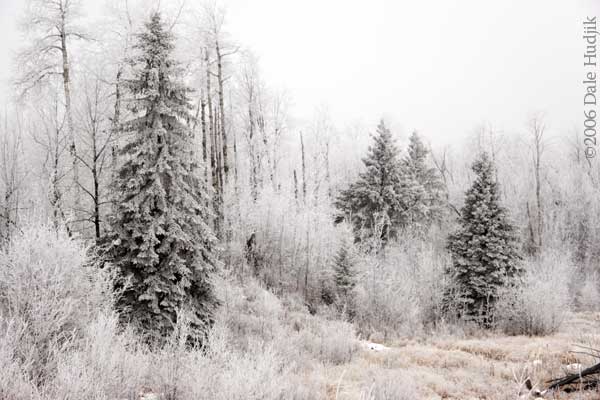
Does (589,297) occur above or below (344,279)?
below

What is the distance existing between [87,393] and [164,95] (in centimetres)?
721

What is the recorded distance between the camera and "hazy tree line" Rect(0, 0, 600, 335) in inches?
348

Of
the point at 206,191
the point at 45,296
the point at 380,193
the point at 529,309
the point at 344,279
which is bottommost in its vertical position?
the point at 529,309

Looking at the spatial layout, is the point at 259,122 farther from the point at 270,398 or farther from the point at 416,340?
the point at 270,398

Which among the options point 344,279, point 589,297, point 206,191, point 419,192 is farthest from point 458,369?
point 589,297

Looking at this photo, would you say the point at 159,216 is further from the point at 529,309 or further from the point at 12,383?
the point at 529,309

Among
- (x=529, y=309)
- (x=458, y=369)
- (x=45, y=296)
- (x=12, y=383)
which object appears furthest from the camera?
(x=529, y=309)

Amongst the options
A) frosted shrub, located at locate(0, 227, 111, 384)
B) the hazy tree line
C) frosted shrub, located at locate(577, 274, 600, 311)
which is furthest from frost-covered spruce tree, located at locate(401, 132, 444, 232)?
frosted shrub, located at locate(0, 227, 111, 384)

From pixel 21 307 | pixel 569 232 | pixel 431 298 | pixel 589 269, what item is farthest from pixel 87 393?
pixel 569 232

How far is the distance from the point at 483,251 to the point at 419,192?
1134 centimetres

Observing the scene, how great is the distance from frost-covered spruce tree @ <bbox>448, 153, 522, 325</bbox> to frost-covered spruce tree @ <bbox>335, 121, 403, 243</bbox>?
25.5ft

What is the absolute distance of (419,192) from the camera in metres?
27.0

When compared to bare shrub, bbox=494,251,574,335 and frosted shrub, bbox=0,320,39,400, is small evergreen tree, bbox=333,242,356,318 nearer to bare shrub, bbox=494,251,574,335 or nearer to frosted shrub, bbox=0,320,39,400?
bare shrub, bbox=494,251,574,335

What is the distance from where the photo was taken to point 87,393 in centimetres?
357
